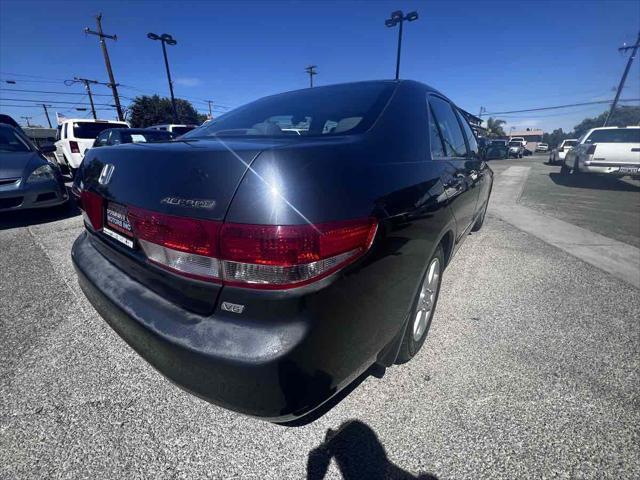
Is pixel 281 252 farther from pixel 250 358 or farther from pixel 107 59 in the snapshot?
pixel 107 59

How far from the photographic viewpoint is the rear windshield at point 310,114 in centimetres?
160

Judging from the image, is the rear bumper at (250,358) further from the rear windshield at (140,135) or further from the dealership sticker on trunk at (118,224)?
the rear windshield at (140,135)

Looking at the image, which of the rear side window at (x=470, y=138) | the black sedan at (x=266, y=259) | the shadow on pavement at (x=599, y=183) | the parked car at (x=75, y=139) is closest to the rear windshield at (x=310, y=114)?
the black sedan at (x=266, y=259)

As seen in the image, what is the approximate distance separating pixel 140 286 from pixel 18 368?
1297 millimetres

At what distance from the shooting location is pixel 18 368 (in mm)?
1849

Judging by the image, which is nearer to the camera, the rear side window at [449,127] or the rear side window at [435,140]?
the rear side window at [435,140]

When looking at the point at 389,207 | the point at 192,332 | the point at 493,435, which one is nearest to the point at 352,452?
the point at 493,435

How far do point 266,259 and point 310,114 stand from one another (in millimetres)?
1268

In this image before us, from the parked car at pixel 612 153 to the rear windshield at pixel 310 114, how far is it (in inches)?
419

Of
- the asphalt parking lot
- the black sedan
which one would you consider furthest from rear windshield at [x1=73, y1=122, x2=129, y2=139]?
the black sedan

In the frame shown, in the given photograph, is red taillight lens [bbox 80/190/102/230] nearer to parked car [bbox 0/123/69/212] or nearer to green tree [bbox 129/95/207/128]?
parked car [bbox 0/123/69/212]

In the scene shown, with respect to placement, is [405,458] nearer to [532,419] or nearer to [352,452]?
[352,452]

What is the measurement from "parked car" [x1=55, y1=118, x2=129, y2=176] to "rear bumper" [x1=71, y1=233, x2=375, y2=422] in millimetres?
10180

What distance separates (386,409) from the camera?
1.61m
